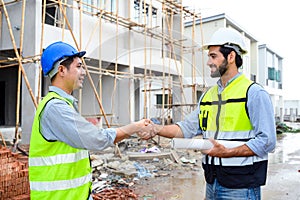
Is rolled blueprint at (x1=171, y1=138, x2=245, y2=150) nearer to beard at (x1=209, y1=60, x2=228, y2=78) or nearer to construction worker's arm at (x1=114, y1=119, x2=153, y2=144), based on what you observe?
construction worker's arm at (x1=114, y1=119, x2=153, y2=144)

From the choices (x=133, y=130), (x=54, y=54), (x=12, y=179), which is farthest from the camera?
(x=12, y=179)

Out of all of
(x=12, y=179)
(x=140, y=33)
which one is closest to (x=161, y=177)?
(x=12, y=179)

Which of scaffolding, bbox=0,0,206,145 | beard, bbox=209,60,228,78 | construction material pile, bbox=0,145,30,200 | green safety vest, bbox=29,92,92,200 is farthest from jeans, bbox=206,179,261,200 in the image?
scaffolding, bbox=0,0,206,145

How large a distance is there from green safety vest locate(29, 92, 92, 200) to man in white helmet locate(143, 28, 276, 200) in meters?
0.79

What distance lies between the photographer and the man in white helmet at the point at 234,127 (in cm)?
178

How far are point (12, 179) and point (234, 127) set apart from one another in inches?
120

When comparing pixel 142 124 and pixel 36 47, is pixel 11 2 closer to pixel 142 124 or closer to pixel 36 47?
pixel 36 47

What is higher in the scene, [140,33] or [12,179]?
[140,33]

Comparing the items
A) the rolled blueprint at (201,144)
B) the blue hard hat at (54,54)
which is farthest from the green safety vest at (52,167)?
the rolled blueprint at (201,144)

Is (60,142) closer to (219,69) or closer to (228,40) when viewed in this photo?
(219,69)

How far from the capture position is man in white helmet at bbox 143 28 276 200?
1.78m

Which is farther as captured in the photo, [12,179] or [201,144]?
[12,179]

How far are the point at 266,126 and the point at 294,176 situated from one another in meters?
6.23

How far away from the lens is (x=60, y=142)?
64.9 inches
